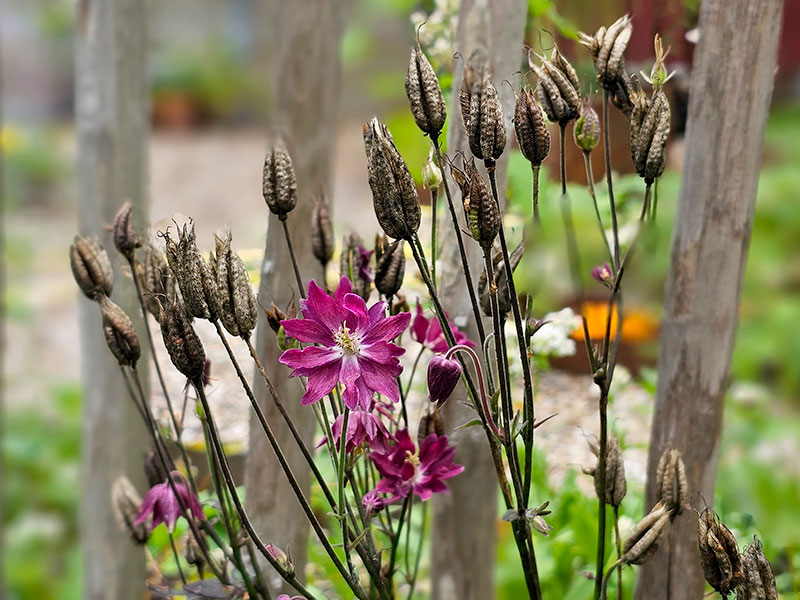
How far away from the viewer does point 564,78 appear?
2.02 feet

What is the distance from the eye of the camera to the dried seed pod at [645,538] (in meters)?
0.63

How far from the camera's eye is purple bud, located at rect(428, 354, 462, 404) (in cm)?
58

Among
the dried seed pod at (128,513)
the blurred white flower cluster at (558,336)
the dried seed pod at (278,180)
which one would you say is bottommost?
the dried seed pod at (128,513)

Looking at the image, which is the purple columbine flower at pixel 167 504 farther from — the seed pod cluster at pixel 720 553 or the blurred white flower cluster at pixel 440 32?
the blurred white flower cluster at pixel 440 32

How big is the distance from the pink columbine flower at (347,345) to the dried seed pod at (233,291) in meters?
0.03

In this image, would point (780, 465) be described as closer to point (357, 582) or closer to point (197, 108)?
point (357, 582)

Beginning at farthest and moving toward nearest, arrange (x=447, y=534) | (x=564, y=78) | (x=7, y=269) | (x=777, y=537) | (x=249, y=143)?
(x=249, y=143) < (x=7, y=269) < (x=777, y=537) < (x=447, y=534) < (x=564, y=78)

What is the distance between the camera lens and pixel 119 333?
673 mm

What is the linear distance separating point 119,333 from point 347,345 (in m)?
0.20

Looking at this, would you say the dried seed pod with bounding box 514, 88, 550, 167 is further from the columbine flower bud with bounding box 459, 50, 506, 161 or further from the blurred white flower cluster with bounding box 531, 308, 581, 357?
the blurred white flower cluster with bounding box 531, 308, 581, 357

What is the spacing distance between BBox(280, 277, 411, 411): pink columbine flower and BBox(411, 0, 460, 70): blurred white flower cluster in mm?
515

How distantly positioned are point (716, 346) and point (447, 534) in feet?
1.21

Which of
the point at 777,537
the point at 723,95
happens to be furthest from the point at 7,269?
the point at 723,95

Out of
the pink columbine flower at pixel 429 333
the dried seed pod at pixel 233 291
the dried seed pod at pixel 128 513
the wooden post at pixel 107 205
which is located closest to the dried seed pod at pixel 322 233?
the pink columbine flower at pixel 429 333
